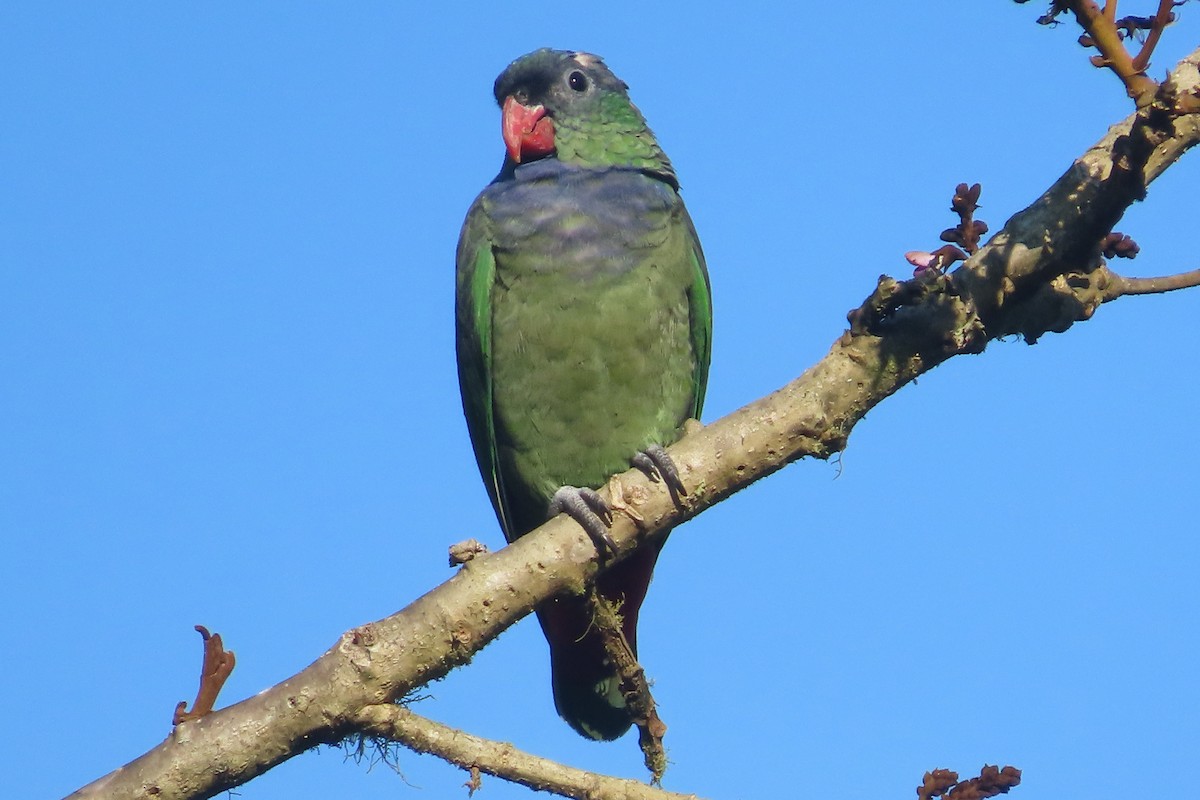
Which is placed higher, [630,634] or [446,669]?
[630,634]

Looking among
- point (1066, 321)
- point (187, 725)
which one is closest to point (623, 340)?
point (1066, 321)

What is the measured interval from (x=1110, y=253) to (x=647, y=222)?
1920 mm

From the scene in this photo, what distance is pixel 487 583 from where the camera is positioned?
3170 mm

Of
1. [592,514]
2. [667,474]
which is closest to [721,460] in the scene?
[667,474]

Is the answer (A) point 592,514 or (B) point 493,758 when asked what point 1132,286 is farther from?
(B) point 493,758

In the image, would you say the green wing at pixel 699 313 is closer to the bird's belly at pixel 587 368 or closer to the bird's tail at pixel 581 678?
the bird's belly at pixel 587 368

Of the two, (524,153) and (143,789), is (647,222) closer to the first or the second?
(524,153)

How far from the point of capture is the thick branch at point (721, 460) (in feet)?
9.44

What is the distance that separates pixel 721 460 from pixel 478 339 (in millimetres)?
1533

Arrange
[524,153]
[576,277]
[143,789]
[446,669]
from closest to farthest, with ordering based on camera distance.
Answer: [143,789] → [446,669] → [576,277] → [524,153]

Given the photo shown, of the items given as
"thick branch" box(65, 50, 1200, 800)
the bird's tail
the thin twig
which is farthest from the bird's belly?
the thin twig

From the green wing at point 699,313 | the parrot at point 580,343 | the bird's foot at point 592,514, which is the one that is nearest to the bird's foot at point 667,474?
the bird's foot at point 592,514

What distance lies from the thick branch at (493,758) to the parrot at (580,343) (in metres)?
1.21

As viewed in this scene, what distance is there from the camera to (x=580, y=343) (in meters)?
4.34
